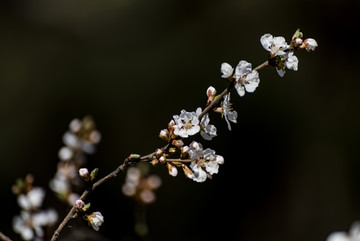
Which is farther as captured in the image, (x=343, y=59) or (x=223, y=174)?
(x=343, y=59)

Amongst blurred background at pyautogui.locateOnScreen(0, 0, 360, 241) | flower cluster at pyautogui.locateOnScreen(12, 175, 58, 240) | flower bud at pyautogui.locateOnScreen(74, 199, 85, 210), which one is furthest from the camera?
blurred background at pyautogui.locateOnScreen(0, 0, 360, 241)

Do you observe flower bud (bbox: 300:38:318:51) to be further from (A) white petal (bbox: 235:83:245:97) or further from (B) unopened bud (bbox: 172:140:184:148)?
(B) unopened bud (bbox: 172:140:184:148)

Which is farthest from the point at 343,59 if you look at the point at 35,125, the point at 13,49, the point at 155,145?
the point at 13,49

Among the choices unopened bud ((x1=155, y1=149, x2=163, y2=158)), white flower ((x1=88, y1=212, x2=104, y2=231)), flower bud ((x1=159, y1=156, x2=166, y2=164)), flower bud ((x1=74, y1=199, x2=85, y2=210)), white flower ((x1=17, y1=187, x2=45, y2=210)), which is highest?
white flower ((x1=17, y1=187, x2=45, y2=210))

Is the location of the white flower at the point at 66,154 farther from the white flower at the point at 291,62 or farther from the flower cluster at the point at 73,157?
the white flower at the point at 291,62

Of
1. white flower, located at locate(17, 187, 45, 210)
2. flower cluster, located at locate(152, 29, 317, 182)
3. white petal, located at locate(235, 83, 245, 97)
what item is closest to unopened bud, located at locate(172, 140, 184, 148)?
flower cluster, located at locate(152, 29, 317, 182)

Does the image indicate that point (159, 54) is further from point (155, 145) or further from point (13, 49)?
point (13, 49)

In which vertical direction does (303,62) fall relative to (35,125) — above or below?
below

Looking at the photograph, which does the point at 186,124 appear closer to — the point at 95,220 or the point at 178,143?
the point at 178,143
